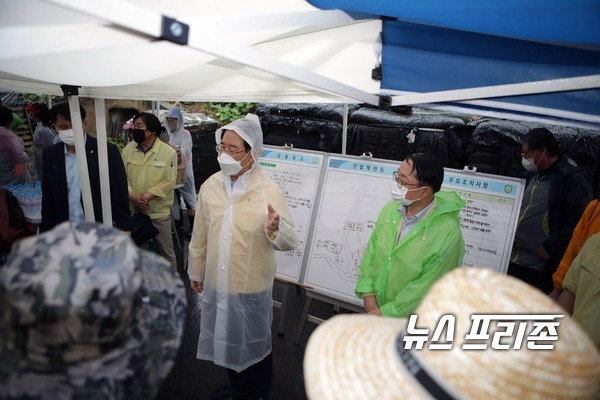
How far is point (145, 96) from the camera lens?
2904mm

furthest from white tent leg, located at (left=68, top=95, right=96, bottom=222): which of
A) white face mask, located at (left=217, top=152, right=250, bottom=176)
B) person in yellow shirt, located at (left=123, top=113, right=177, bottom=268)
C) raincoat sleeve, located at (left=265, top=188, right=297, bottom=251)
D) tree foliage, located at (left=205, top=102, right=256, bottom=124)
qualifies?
tree foliage, located at (left=205, top=102, right=256, bottom=124)

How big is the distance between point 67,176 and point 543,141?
13.3 feet

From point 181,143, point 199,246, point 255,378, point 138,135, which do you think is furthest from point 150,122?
point 255,378

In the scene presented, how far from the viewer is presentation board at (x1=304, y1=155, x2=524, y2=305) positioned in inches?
107

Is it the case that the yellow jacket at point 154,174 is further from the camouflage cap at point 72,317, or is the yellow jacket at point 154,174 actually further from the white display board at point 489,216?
the camouflage cap at point 72,317

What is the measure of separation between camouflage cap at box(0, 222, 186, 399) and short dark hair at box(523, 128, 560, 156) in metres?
3.47

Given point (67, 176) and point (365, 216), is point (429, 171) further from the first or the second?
point (67, 176)

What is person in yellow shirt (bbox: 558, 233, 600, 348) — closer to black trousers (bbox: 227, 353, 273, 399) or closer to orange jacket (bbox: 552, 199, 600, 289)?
orange jacket (bbox: 552, 199, 600, 289)

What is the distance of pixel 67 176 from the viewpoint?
292 cm

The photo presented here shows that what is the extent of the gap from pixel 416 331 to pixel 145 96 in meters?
2.78

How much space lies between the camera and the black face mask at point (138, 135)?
3.84 meters

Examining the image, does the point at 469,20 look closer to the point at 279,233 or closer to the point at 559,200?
the point at 279,233

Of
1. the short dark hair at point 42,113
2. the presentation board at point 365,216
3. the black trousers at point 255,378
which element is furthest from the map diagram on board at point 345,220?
the short dark hair at point 42,113

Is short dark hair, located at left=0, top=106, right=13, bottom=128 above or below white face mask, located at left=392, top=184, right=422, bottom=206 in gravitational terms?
above
